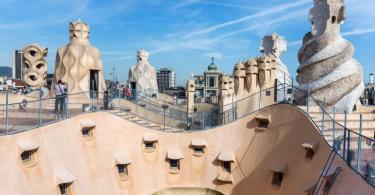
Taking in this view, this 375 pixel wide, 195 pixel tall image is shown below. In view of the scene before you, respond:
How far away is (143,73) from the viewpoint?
24781mm

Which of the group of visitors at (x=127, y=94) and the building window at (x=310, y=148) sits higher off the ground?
the group of visitors at (x=127, y=94)

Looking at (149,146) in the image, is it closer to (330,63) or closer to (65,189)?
(65,189)

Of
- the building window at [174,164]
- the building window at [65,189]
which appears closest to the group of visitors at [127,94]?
the building window at [174,164]

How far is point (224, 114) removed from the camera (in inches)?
564

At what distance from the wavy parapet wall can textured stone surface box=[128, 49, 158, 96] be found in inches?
547

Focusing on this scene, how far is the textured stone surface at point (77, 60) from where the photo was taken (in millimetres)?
16344

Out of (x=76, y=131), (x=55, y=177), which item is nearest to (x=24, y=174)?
(x=55, y=177)

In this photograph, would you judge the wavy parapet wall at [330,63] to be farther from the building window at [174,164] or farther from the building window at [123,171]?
the building window at [123,171]

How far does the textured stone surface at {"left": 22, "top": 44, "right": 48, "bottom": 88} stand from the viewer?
1803cm

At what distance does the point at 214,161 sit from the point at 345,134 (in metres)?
6.79

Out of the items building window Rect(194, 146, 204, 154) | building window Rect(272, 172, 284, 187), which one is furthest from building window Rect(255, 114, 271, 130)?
building window Rect(194, 146, 204, 154)

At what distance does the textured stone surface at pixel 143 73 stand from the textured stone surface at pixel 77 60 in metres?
7.51

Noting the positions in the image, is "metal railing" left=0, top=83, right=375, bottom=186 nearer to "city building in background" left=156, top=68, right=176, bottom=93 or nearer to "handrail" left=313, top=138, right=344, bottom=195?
"handrail" left=313, top=138, right=344, bottom=195

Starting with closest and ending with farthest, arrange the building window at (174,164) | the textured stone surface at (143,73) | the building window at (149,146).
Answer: the building window at (149,146) < the building window at (174,164) < the textured stone surface at (143,73)
